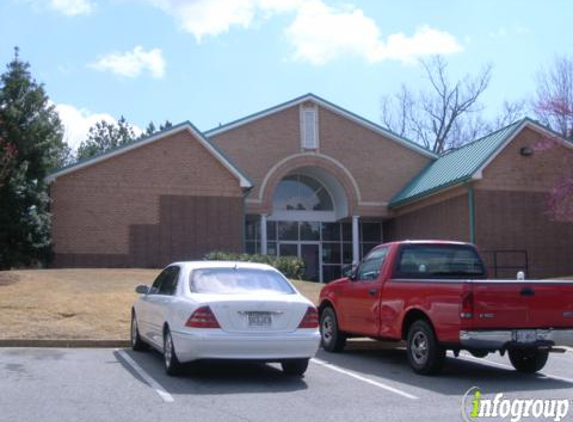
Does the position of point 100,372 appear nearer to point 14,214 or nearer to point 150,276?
point 150,276

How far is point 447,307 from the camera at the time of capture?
9.61 m

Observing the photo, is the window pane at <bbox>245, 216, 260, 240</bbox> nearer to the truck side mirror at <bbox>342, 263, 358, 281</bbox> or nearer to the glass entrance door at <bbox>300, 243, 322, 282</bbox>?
the glass entrance door at <bbox>300, 243, 322, 282</bbox>

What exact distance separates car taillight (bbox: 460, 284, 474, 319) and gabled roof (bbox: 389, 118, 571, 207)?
716 inches

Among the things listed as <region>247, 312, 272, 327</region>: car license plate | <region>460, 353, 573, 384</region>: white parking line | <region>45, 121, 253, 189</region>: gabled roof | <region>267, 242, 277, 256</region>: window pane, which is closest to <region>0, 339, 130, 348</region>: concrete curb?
<region>247, 312, 272, 327</region>: car license plate

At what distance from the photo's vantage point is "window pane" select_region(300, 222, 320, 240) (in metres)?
34.6

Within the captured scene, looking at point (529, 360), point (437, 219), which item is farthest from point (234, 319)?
point (437, 219)

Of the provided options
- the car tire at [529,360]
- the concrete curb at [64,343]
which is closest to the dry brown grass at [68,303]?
the concrete curb at [64,343]

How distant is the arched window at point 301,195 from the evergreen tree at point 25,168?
10.7m

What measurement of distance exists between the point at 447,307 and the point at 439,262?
1918 millimetres

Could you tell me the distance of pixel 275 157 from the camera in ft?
106

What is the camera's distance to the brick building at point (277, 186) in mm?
26828

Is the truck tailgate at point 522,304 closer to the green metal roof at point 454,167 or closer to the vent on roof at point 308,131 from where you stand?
the green metal roof at point 454,167

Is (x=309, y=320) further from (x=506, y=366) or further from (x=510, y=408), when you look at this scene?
(x=506, y=366)

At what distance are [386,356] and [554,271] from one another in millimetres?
18193
